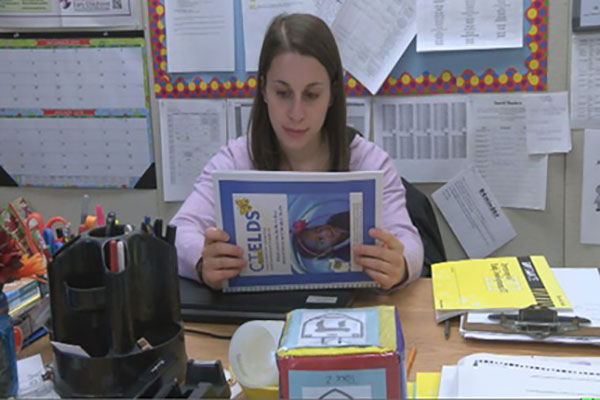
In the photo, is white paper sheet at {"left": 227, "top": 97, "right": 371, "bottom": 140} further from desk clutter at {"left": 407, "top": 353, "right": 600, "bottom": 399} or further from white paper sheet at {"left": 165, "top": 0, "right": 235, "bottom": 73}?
desk clutter at {"left": 407, "top": 353, "right": 600, "bottom": 399}

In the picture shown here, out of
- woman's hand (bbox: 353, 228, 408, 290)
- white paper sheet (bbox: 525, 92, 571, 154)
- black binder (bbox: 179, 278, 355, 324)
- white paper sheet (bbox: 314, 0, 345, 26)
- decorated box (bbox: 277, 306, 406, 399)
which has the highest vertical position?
white paper sheet (bbox: 314, 0, 345, 26)

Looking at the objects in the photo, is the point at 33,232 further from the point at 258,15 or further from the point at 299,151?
the point at 258,15

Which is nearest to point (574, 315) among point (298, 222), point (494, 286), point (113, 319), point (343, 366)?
point (494, 286)

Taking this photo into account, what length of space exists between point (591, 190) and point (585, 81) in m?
0.31

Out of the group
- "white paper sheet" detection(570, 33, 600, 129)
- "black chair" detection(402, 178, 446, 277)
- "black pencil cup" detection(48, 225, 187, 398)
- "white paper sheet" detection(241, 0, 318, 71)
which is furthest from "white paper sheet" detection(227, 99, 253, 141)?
"black pencil cup" detection(48, 225, 187, 398)

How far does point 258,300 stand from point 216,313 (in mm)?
84

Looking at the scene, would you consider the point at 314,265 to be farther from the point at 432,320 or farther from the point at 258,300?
the point at 432,320

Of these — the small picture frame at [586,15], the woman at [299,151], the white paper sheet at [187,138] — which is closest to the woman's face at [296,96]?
the woman at [299,151]

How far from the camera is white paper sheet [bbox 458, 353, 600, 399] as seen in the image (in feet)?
2.73

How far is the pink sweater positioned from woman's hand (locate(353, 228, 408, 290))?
0.09 meters

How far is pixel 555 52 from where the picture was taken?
1915 mm

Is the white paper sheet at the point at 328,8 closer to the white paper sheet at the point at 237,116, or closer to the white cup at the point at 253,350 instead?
the white paper sheet at the point at 237,116

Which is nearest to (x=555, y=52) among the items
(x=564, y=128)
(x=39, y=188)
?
(x=564, y=128)

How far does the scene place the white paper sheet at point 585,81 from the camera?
1892 millimetres
